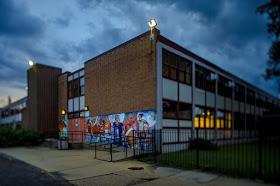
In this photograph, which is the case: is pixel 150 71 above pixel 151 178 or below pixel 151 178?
above

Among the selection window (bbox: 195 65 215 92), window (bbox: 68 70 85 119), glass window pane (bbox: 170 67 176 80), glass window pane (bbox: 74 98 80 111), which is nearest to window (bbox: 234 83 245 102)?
window (bbox: 195 65 215 92)

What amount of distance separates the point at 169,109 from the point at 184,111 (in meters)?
2.10

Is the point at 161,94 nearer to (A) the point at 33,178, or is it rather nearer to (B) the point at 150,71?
(B) the point at 150,71

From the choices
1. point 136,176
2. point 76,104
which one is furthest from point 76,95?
point 136,176

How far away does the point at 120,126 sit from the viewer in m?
17.7

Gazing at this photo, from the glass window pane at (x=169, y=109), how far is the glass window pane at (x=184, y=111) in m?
0.83

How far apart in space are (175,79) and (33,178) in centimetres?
1169

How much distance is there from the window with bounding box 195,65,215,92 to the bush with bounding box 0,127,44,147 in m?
17.3

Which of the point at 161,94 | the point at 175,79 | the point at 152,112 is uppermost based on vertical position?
the point at 175,79

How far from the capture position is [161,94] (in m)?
15.0

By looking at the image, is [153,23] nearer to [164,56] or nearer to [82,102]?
[164,56]

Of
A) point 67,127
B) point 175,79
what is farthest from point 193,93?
point 67,127

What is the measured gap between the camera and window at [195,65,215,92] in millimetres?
19683

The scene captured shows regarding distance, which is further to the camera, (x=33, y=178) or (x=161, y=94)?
(x=161, y=94)
